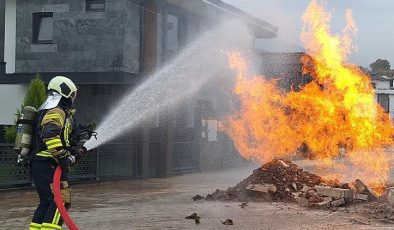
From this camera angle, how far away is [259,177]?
43.3 feet

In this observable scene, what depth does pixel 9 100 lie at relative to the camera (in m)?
20.5

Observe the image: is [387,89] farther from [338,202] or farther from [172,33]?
[338,202]

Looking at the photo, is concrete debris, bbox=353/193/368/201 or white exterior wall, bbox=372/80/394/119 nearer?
concrete debris, bbox=353/193/368/201

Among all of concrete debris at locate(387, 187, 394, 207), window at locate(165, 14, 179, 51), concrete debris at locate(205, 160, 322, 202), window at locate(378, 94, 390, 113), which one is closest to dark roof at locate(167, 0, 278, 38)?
window at locate(165, 14, 179, 51)

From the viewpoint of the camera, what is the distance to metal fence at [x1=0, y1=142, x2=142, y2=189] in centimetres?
1305

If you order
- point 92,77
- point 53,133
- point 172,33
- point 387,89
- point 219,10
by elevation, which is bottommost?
point 53,133

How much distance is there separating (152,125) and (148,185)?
2.72 m

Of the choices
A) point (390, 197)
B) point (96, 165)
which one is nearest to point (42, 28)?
point (96, 165)

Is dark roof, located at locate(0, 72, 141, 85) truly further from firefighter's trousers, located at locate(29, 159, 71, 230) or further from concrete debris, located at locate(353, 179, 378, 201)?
firefighter's trousers, located at locate(29, 159, 71, 230)

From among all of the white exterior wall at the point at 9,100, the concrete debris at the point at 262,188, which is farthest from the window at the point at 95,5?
the concrete debris at the point at 262,188

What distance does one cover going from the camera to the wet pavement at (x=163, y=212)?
9.49m

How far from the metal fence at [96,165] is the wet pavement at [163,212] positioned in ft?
0.97

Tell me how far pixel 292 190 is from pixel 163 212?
3443 millimetres

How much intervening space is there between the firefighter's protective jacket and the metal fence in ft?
21.4
